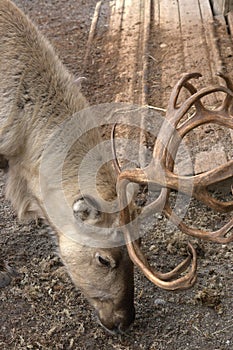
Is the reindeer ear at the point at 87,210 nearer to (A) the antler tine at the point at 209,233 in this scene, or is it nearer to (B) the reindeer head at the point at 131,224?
(B) the reindeer head at the point at 131,224

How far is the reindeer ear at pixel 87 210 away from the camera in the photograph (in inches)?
155

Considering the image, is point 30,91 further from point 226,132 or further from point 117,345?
point 226,132

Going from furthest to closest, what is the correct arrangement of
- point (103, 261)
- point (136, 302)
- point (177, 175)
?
point (136, 302) → point (103, 261) → point (177, 175)

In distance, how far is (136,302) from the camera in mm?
4625

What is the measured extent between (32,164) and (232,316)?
5.31ft

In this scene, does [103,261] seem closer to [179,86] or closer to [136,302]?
[136,302]

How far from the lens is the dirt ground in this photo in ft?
→ 14.4

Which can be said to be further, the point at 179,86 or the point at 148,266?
the point at 148,266

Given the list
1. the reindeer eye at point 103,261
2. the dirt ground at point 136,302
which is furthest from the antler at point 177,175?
the dirt ground at point 136,302

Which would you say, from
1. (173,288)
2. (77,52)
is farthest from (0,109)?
(77,52)

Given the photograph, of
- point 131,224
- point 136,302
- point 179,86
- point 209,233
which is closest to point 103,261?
point 131,224

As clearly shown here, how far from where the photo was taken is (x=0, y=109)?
14.0 feet

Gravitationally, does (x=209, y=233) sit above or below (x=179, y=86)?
below

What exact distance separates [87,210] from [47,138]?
559mm
